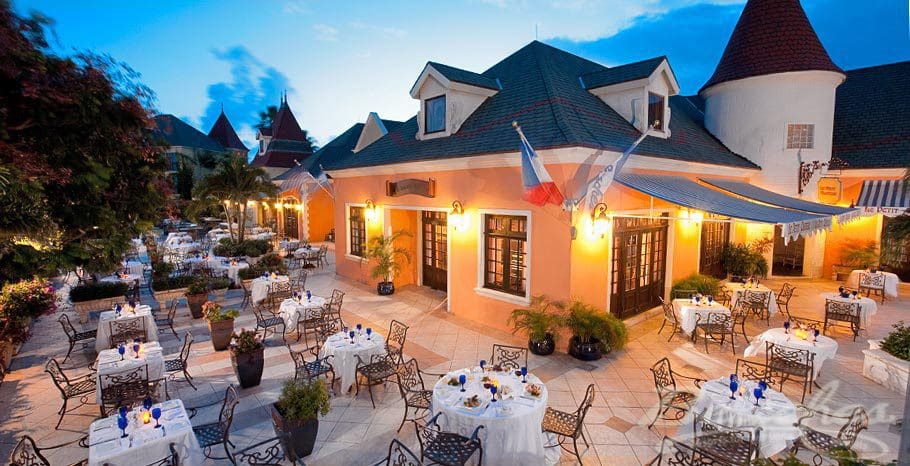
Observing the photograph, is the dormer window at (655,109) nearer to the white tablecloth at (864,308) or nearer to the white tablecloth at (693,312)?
the white tablecloth at (693,312)

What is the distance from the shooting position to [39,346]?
410 inches

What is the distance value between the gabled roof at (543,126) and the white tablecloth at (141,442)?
8180 millimetres

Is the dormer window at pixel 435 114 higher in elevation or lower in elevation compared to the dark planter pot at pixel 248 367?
higher

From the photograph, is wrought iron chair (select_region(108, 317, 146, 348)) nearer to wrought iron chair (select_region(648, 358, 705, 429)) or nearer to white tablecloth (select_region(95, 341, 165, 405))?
white tablecloth (select_region(95, 341, 165, 405))

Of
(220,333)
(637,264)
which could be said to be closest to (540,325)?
(637,264)

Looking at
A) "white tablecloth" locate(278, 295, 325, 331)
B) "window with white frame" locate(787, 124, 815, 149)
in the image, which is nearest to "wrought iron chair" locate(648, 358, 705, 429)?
"white tablecloth" locate(278, 295, 325, 331)

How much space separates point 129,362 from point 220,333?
2.63 metres

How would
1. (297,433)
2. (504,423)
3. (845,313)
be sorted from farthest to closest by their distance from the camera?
1. (845,313)
2. (297,433)
3. (504,423)

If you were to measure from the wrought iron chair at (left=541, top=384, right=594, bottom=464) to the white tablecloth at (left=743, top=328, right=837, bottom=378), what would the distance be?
5.08 meters

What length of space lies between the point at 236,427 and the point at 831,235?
854 inches

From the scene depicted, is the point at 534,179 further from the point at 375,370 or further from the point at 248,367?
the point at 248,367

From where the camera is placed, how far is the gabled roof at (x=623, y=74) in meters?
11.6

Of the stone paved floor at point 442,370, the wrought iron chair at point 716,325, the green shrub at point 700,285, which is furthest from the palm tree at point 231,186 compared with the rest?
the wrought iron chair at point 716,325

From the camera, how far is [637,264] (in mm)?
11742
